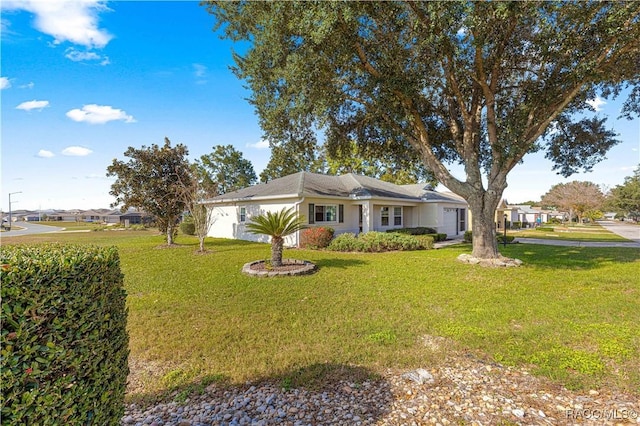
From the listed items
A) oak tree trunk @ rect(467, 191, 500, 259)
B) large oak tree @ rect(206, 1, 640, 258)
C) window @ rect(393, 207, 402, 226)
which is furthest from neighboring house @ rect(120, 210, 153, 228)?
oak tree trunk @ rect(467, 191, 500, 259)

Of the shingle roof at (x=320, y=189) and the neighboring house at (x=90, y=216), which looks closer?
the shingle roof at (x=320, y=189)

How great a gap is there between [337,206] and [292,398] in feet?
51.3

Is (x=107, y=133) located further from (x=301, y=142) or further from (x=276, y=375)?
(x=276, y=375)

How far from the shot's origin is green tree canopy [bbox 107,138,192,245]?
16172 mm

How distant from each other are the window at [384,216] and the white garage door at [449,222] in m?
4.48

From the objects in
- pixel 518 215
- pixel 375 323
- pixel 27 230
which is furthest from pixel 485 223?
pixel 27 230

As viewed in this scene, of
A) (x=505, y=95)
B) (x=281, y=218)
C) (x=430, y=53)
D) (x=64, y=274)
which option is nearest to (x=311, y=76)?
(x=430, y=53)

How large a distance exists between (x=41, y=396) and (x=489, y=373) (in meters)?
4.17

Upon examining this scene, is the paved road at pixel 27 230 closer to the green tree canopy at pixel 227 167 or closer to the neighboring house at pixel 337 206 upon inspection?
the green tree canopy at pixel 227 167

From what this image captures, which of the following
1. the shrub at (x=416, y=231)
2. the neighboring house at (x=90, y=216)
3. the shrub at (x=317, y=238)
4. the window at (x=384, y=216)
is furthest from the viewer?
the neighboring house at (x=90, y=216)

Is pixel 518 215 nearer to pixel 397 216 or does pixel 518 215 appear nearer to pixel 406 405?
pixel 397 216

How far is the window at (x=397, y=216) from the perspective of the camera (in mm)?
21172

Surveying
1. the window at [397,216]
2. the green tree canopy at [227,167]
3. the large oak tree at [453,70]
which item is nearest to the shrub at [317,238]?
the large oak tree at [453,70]

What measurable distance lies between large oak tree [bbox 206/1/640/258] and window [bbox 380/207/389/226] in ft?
24.4
